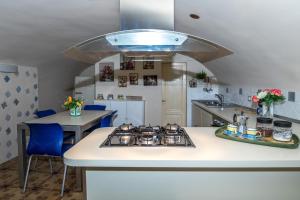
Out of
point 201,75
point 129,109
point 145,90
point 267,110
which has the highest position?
point 201,75


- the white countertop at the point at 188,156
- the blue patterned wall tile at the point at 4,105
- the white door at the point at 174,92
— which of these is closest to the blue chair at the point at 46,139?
the white countertop at the point at 188,156

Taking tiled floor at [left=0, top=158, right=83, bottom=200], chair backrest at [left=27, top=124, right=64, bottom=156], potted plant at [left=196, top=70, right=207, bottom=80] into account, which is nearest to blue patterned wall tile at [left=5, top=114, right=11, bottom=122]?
tiled floor at [left=0, top=158, right=83, bottom=200]

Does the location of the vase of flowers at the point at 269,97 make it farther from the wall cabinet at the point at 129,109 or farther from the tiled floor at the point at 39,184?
the wall cabinet at the point at 129,109

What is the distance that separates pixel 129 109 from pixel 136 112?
175mm

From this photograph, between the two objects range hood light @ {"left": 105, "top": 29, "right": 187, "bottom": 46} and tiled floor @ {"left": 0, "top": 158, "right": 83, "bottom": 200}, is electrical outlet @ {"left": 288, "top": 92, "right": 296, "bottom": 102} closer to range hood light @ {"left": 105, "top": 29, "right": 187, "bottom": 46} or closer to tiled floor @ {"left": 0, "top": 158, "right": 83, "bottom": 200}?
range hood light @ {"left": 105, "top": 29, "right": 187, "bottom": 46}

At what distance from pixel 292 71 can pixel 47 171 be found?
3289mm

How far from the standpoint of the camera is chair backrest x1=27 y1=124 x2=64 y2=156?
2.68 metres

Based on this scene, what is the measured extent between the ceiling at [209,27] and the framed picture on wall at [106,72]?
226cm

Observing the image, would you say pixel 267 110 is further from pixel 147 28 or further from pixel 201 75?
pixel 201 75

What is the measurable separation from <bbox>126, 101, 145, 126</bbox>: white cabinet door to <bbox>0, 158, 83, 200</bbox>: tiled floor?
2202 millimetres

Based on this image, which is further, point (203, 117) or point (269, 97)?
point (203, 117)

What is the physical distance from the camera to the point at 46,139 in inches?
107

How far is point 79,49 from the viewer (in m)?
1.76

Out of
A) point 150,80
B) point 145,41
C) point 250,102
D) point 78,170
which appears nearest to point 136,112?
point 150,80
